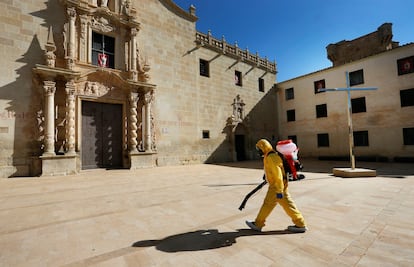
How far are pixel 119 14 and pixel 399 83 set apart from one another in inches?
742

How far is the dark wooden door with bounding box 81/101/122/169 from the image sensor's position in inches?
409

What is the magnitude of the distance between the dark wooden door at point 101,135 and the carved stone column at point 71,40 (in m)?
1.98

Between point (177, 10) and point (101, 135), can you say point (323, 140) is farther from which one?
point (101, 135)

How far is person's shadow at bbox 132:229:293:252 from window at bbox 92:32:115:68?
1116cm

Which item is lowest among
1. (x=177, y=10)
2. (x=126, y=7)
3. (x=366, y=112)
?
(x=366, y=112)

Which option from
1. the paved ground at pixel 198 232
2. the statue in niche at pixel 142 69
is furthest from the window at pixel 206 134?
the paved ground at pixel 198 232

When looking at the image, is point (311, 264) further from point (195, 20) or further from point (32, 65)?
point (195, 20)

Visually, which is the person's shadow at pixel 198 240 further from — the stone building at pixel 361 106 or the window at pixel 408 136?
the window at pixel 408 136

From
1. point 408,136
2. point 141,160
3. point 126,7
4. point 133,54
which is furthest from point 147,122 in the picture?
point 408,136

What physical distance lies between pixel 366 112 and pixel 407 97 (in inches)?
93.4

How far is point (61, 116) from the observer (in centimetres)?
961

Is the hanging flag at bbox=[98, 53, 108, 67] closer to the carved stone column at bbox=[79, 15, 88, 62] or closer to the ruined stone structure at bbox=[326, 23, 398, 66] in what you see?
the carved stone column at bbox=[79, 15, 88, 62]

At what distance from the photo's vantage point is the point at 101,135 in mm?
10898

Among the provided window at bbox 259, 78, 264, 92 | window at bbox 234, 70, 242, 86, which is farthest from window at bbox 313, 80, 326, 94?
window at bbox 234, 70, 242, 86
